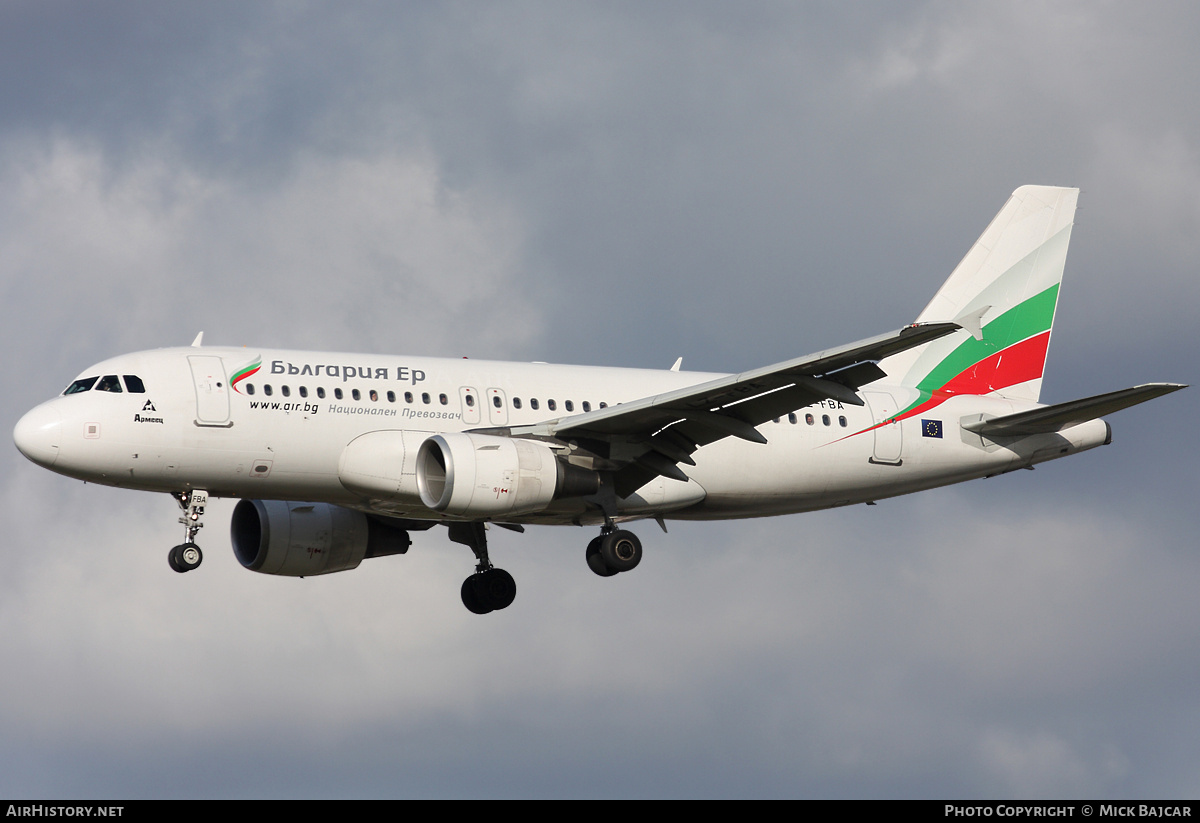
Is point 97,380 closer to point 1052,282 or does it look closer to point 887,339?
point 887,339

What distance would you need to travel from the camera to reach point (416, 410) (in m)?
35.8

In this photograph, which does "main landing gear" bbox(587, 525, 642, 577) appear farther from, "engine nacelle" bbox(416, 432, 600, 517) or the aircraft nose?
the aircraft nose

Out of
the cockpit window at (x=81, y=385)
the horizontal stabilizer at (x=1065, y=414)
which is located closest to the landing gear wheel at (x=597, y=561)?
the horizontal stabilizer at (x=1065, y=414)

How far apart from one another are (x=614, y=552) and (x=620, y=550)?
15cm

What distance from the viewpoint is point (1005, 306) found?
43.6 m

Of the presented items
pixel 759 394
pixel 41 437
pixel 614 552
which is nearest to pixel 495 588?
pixel 614 552

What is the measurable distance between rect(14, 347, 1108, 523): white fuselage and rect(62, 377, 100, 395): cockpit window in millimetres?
192

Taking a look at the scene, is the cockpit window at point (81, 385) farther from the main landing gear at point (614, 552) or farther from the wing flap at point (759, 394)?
the main landing gear at point (614, 552)

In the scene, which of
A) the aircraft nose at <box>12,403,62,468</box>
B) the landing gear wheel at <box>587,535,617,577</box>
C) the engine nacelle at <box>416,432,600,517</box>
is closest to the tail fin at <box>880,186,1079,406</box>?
the landing gear wheel at <box>587,535,617,577</box>

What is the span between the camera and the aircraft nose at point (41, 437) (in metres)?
33.6

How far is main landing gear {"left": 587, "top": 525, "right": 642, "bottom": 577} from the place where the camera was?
36594 millimetres

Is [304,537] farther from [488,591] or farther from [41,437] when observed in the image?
[41,437]

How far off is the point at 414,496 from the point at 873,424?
38.3 feet
